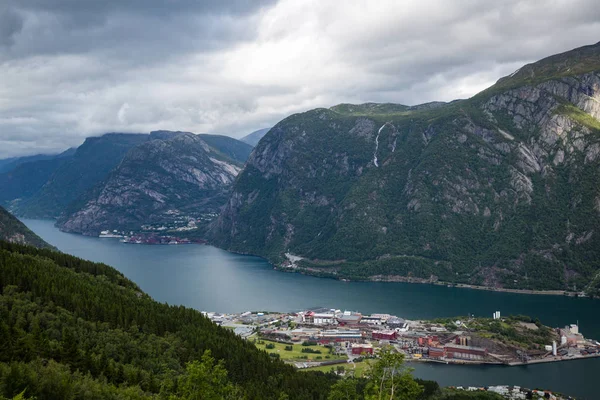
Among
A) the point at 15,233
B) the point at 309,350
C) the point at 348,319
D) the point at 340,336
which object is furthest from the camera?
the point at 15,233

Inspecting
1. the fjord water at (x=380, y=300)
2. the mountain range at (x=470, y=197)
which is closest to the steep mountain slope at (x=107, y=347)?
the fjord water at (x=380, y=300)

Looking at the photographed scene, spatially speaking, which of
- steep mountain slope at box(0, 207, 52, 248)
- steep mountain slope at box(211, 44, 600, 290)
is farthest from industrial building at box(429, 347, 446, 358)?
steep mountain slope at box(0, 207, 52, 248)

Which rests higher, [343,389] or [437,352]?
[343,389]

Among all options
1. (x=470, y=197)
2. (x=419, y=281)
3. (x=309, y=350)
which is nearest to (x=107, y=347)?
(x=309, y=350)

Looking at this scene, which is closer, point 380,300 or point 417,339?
point 417,339

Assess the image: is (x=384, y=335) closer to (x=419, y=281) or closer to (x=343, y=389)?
(x=419, y=281)

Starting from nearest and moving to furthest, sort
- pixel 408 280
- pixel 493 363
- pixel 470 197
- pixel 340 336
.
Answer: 1. pixel 493 363
2. pixel 340 336
3. pixel 408 280
4. pixel 470 197

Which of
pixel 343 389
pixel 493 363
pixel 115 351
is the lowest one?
pixel 493 363
